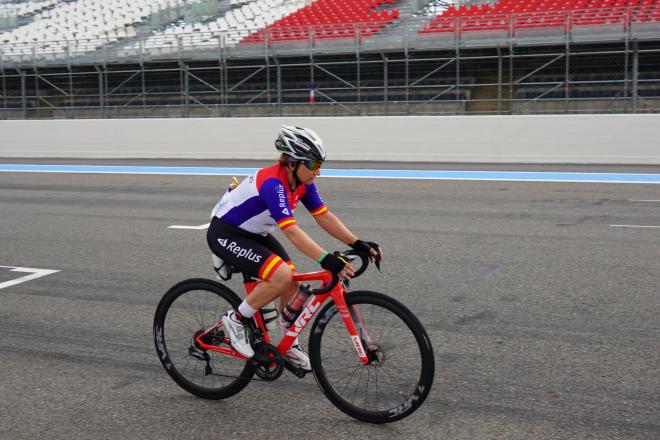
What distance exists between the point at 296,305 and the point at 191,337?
817 millimetres

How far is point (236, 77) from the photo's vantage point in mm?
28875

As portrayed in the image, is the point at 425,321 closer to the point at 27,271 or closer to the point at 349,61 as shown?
the point at 27,271

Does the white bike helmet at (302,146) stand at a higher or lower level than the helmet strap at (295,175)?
higher

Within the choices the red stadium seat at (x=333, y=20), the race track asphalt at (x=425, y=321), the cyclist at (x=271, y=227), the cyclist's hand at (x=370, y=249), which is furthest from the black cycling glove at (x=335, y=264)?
the red stadium seat at (x=333, y=20)

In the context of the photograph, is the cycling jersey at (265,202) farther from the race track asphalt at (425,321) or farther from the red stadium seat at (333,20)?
the red stadium seat at (333,20)

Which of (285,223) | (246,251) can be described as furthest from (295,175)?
(246,251)

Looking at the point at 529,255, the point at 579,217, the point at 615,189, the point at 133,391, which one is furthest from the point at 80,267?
the point at 615,189

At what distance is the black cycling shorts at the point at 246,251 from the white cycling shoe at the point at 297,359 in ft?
1.55

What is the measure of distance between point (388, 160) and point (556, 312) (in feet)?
48.2

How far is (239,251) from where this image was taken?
445 cm

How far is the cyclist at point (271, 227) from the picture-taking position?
13.6ft

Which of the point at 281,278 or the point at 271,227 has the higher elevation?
the point at 271,227

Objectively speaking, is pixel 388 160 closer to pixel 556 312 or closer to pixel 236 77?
pixel 236 77

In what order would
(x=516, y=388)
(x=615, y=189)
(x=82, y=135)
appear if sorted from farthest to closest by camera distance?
(x=82, y=135), (x=615, y=189), (x=516, y=388)
